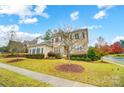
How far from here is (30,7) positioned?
5.50 metres

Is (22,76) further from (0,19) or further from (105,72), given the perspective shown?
(105,72)

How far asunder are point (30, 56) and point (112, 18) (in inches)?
60.3

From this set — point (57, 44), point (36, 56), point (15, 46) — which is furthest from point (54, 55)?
point (15, 46)

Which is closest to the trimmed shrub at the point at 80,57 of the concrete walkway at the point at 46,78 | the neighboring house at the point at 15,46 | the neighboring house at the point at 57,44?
the neighboring house at the point at 57,44

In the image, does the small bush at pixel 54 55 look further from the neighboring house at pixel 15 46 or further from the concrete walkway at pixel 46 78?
the neighboring house at pixel 15 46

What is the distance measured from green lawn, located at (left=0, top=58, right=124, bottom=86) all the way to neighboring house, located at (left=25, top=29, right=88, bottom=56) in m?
0.19

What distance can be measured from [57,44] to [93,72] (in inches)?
30.2

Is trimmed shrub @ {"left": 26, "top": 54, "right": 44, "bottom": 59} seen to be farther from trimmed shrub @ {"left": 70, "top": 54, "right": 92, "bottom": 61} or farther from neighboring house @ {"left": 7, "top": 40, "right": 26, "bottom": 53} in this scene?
trimmed shrub @ {"left": 70, "top": 54, "right": 92, "bottom": 61}

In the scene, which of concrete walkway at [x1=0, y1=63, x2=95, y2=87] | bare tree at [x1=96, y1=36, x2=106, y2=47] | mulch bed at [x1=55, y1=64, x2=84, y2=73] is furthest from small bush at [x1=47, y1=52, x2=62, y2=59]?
→ bare tree at [x1=96, y1=36, x2=106, y2=47]

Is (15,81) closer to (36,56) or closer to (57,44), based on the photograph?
(36,56)

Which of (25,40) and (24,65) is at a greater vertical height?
(25,40)

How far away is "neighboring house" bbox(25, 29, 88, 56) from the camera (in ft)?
18.1

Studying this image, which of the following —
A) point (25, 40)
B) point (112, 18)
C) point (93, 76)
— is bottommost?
point (93, 76)

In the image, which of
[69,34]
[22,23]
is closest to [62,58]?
[69,34]
